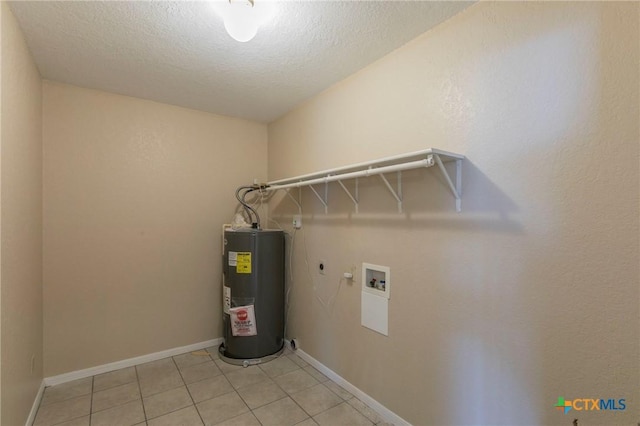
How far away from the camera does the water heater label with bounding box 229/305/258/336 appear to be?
274cm

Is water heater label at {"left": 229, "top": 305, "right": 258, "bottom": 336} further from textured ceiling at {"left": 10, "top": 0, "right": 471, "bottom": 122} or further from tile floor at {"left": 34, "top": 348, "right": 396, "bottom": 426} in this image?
textured ceiling at {"left": 10, "top": 0, "right": 471, "bottom": 122}

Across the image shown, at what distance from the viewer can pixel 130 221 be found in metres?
2.74

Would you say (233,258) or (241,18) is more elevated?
(241,18)

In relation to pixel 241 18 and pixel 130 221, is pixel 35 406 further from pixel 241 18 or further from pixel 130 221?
pixel 241 18

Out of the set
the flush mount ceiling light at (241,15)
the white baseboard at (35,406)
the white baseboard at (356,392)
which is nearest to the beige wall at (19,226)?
the white baseboard at (35,406)

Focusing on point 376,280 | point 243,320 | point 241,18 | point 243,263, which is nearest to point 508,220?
point 376,280

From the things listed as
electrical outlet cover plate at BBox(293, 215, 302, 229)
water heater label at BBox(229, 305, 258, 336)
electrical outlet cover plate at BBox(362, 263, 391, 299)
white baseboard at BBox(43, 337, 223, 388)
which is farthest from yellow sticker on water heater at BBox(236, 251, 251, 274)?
electrical outlet cover plate at BBox(362, 263, 391, 299)

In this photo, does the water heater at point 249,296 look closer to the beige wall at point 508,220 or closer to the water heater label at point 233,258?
the water heater label at point 233,258

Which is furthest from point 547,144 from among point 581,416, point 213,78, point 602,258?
point 213,78

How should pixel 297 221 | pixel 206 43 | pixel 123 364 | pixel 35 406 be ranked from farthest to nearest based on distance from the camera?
pixel 297 221 < pixel 123 364 < pixel 35 406 < pixel 206 43

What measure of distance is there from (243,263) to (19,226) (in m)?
1.49

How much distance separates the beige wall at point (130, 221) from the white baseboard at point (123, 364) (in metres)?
0.05

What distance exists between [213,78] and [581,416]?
2.87 meters

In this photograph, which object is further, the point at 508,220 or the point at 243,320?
the point at 243,320
